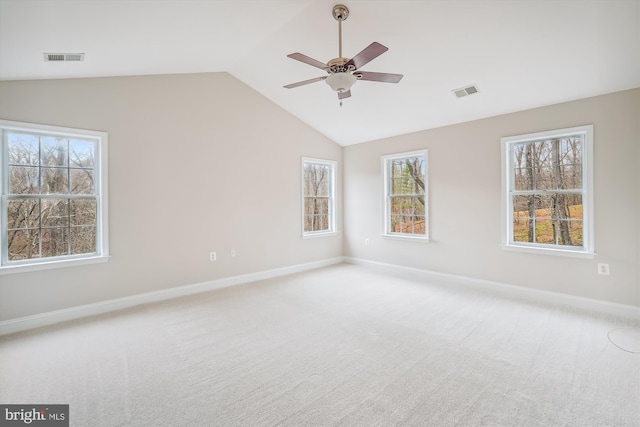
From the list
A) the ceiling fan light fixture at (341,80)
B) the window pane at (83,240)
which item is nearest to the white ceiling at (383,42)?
the ceiling fan light fixture at (341,80)

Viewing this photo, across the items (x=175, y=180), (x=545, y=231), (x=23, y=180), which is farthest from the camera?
(x=175, y=180)

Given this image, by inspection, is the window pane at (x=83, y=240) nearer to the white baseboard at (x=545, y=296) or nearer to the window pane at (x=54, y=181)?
the window pane at (x=54, y=181)

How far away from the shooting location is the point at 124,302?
12.1ft

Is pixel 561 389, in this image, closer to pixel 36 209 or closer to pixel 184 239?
pixel 184 239

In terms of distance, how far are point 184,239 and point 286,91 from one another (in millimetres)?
2798

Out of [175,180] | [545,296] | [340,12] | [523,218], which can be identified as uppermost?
[340,12]

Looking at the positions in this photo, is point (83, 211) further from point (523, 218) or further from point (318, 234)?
point (523, 218)

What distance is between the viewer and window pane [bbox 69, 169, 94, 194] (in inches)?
136

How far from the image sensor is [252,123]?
4879mm

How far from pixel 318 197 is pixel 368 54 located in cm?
379

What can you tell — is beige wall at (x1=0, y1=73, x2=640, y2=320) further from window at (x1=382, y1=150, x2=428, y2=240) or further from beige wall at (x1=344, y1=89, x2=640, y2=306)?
window at (x1=382, y1=150, x2=428, y2=240)

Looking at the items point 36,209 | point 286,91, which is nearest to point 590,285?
point 286,91

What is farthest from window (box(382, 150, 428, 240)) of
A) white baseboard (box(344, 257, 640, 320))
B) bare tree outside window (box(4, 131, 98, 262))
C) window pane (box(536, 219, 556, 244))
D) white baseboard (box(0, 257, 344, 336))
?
bare tree outside window (box(4, 131, 98, 262))

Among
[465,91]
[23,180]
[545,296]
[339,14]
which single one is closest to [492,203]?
[545,296]
